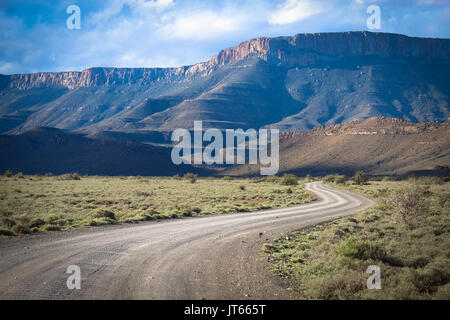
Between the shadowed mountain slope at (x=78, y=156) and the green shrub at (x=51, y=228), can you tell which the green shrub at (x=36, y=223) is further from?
the shadowed mountain slope at (x=78, y=156)

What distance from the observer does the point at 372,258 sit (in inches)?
360

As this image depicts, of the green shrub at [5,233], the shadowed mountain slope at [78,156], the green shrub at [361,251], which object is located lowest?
the green shrub at [5,233]

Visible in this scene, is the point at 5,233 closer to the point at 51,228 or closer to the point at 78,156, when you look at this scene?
the point at 51,228

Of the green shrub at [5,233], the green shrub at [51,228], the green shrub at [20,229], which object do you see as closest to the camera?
the green shrub at [5,233]

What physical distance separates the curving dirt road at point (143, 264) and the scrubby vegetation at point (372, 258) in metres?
0.73

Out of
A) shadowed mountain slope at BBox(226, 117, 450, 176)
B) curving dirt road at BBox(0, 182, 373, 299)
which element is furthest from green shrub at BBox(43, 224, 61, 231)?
shadowed mountain slope at BBox(226, 117, 450, 176)

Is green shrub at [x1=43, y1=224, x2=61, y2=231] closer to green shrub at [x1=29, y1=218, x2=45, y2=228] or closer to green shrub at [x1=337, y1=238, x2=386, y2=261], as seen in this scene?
green shrub at [x1=29, y1=218, x2=45, y2=228]

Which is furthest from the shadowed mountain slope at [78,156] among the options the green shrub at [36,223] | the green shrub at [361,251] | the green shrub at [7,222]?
the green shrub at [361,251]

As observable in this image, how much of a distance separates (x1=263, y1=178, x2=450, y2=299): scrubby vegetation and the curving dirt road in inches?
28.9

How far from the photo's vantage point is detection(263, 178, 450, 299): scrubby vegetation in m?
7.07

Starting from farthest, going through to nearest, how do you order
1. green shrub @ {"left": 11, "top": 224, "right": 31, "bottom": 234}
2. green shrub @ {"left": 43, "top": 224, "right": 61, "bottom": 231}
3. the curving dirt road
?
green shrub @ {"left": 43, "top": 224, "right": 61, "bottom": 231}
green shrub @ {"left": 11, "top": 224, "right": 31, "bottom": 234}
the curving dirt road

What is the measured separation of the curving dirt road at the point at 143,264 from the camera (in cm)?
704

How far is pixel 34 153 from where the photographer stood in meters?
102
